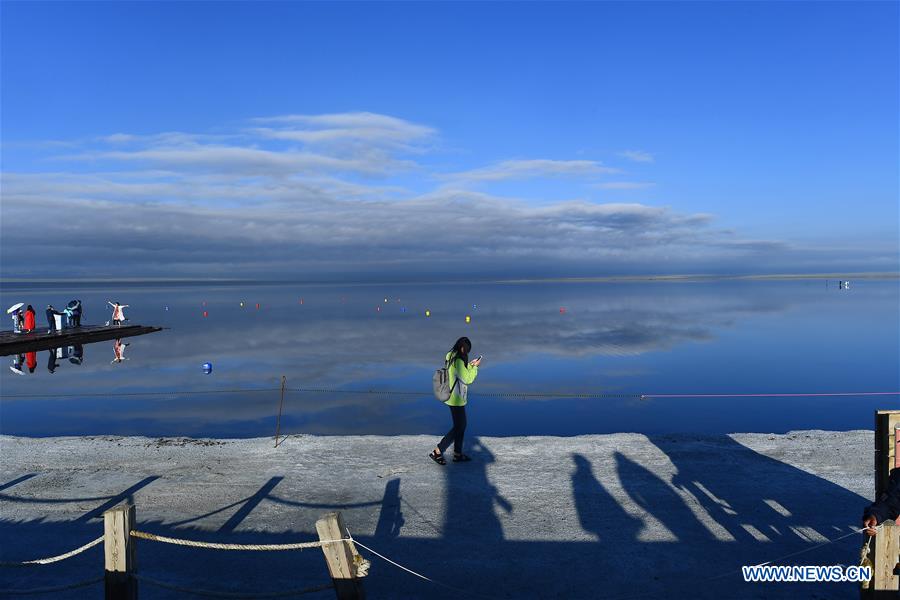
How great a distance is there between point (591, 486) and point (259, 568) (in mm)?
5141

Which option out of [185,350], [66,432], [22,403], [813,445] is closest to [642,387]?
[813,445]

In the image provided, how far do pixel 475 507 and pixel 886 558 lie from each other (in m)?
5.03

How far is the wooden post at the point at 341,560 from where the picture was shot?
4.96m

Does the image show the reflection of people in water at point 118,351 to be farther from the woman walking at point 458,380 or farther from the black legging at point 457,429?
the woman walking at point 458,380

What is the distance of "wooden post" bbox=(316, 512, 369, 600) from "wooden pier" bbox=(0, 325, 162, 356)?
2842 cm

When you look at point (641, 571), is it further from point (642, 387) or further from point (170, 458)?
point (642, 387)

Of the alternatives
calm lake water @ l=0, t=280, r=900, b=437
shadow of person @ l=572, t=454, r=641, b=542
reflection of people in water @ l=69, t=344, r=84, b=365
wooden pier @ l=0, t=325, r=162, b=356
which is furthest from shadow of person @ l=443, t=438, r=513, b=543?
reflection of people in water @ l=69, t=344, r=84, b=365

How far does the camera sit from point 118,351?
115 feet

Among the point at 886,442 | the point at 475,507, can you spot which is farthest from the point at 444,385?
the point at 886,442

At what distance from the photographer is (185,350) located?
35.5 metres

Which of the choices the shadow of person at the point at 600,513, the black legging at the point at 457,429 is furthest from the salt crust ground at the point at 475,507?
the black legging at the point at 457,429

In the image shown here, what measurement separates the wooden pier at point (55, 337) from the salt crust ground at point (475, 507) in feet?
58.5

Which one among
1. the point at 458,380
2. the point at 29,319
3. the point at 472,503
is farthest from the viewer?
the point at 29,319

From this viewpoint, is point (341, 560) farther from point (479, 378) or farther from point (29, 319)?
point (29, 319)
